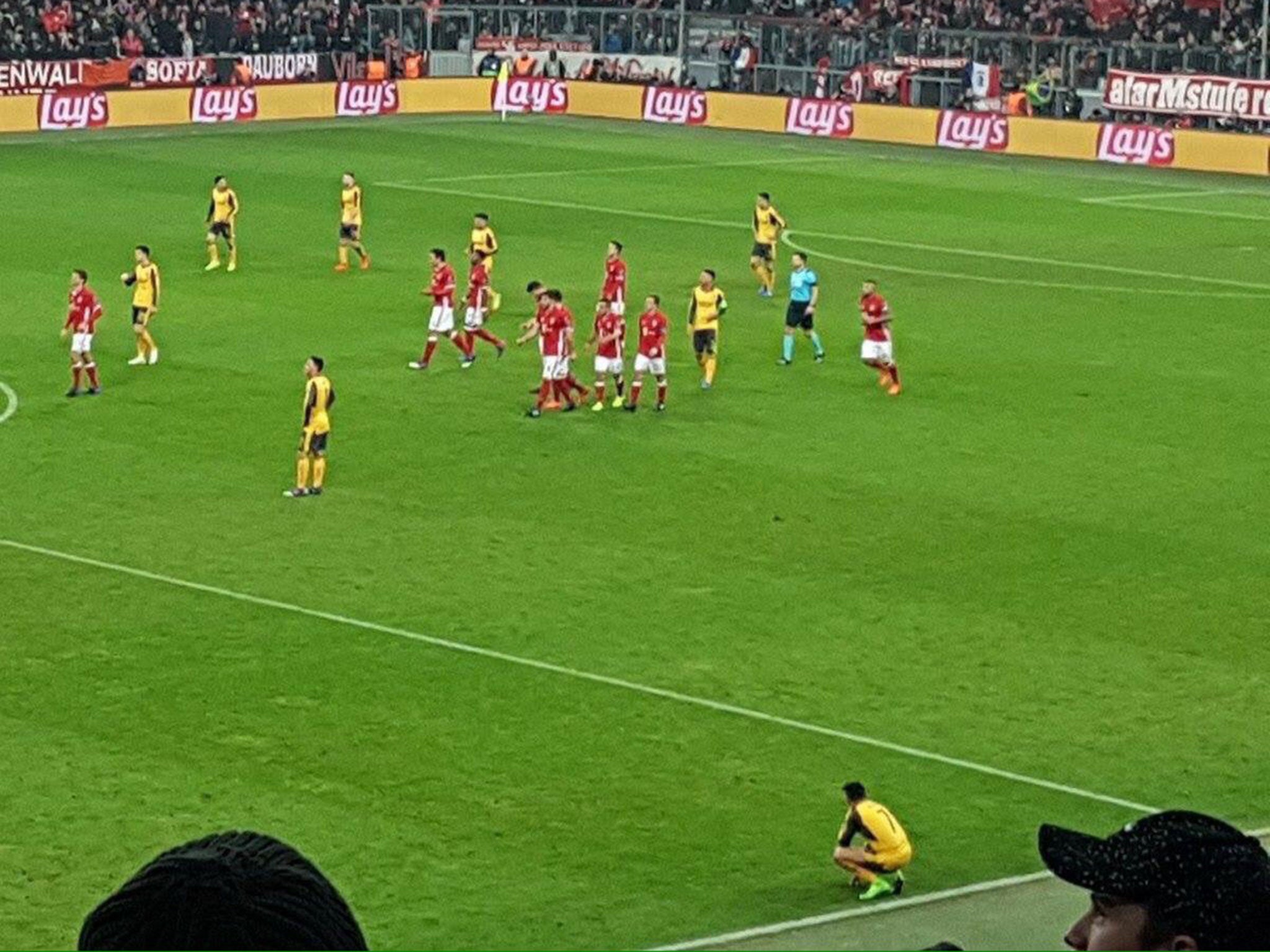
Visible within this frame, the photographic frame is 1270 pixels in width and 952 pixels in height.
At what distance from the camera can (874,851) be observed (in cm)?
1780

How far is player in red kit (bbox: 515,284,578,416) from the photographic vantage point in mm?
34625

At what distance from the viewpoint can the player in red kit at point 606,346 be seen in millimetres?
35375

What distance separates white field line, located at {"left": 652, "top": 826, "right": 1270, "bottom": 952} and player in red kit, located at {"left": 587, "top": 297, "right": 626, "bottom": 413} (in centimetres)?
1779

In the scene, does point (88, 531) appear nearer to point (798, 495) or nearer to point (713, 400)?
point (798, 495)

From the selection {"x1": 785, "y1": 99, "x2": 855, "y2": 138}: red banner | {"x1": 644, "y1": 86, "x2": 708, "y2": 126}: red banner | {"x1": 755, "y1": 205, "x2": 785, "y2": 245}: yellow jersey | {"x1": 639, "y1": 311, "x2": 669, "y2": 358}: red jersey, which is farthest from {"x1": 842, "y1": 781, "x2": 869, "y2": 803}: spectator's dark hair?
{"x1": 644, "y1": 86, "x2": 708, "y2": 126}: red banner

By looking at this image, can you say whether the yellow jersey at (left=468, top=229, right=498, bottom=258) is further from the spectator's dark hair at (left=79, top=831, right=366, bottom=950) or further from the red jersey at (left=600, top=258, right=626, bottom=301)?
the spectator's dark hair at (left=79, top=831, right=366, bottom=950)

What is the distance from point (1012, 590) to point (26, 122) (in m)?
49.7

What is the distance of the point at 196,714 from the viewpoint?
22.0 meters

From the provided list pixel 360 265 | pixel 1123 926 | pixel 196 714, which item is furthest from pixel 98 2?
pixel 1123 926

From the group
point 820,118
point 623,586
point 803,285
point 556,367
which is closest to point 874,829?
point 623,586

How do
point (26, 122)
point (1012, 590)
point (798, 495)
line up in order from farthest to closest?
point (26, 122), point (798, 495), point (1012, 590)

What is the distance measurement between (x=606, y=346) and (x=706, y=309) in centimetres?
200

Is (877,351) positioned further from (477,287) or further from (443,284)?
(477,287)

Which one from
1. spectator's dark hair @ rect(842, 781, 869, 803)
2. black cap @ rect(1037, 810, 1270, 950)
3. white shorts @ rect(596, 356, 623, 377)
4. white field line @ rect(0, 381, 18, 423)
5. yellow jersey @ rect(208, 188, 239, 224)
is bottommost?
white field line @ rect(0, 381, 18, 423)
